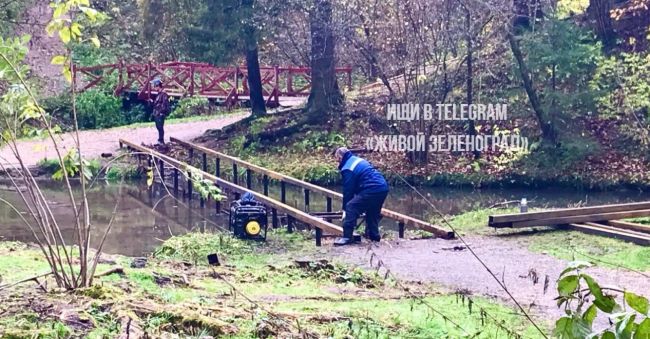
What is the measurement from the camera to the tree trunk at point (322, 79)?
80.1 ft

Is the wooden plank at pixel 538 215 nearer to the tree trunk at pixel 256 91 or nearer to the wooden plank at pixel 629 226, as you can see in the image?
the wooden plank at pixel 629 226

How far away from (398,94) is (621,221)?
10339mm

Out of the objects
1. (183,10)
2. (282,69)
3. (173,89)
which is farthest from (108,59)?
(183,10)

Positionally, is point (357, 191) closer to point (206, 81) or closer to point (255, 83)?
point (255, 83)

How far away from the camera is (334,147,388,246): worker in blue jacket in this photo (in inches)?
483

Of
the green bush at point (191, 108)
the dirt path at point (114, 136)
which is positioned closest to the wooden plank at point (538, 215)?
the dirt path at point (114, 136)

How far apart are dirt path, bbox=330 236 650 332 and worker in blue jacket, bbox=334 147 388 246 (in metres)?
0.38

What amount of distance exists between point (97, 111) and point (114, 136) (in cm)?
385

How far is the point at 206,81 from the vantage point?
33531 millimetres

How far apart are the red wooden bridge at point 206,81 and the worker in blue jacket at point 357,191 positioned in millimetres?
17787

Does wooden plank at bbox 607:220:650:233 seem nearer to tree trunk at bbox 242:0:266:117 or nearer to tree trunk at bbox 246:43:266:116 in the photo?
tree trunk at bbox 242:0:266:117

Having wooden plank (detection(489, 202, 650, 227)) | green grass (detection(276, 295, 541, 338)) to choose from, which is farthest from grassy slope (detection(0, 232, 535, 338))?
wooden plank (detection(489, 202, 650, 227))

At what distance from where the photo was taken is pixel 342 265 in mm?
10422

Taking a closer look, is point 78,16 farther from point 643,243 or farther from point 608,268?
point 643,243
